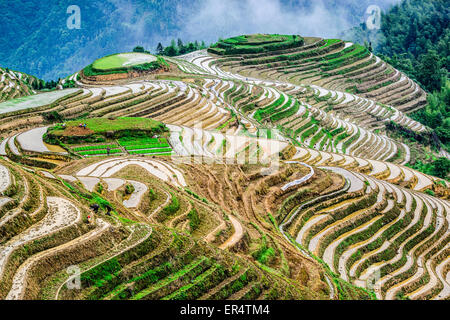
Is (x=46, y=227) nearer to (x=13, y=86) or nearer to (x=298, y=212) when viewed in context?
(x=298, y=212)

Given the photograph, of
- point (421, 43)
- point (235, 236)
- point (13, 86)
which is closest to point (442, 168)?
point (235, 236)

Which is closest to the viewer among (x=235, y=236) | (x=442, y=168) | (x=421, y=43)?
(x=235, y=236)

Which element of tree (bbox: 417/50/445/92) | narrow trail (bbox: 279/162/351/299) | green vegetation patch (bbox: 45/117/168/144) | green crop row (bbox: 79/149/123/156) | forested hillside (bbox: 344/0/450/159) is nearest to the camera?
narrow trail (bbox: 279/162/351/299)

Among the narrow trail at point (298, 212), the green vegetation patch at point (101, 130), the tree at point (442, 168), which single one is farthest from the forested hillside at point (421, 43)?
the green vegetation patch at point (101, 130)

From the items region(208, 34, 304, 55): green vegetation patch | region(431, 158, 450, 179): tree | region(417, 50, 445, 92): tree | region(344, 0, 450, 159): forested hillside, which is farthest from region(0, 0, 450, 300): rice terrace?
region(417, 50, 445, 92): tree

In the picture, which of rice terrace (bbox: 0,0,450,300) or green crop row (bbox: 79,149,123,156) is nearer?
rice terrace (bbox: 0,0,450,300)

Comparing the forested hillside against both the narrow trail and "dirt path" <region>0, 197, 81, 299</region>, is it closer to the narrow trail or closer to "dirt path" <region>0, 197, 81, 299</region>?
the narrow trail
